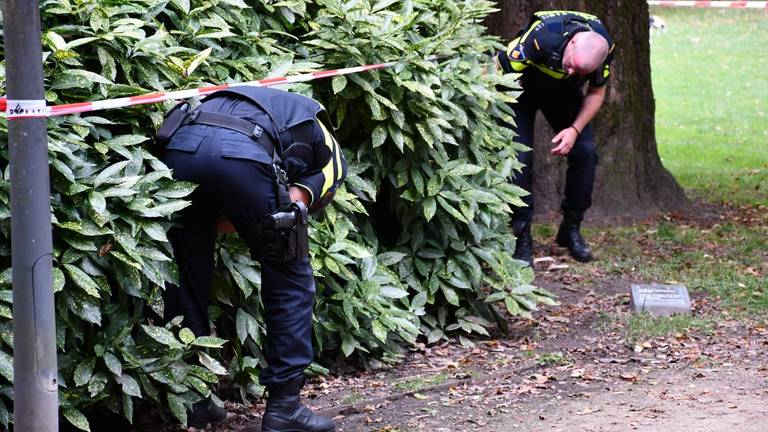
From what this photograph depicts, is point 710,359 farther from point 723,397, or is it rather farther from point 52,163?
→ point 52,163

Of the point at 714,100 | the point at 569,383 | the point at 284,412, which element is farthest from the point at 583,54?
the point at 714,100

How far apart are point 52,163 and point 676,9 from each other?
3413cm

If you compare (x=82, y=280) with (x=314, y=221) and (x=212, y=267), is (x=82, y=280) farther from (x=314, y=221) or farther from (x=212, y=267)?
(x=314, y=221)

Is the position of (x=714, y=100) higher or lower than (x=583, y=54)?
lower

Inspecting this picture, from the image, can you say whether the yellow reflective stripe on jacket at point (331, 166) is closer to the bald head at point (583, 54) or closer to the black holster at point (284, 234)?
the black holster at point (284, 234)

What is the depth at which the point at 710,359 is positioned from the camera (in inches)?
229

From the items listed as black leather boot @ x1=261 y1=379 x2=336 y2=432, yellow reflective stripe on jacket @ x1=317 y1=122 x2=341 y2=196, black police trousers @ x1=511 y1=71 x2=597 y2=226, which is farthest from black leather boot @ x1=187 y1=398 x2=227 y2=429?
black police trousers @ x1=511 y1=71 x2=597 y2=226

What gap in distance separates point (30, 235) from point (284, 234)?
1.08 m

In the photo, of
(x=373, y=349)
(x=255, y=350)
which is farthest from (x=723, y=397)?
(x=255, y=350)

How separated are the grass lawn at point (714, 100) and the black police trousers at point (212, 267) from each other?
6480 mm

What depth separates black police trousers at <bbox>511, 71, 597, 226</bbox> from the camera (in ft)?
24.7

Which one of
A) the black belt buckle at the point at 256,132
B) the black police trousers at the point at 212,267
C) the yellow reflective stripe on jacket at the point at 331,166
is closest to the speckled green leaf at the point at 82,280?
the black police trousers at the point at 212,267

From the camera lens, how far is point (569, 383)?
546cm

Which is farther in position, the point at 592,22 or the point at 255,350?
the point at 592,22
